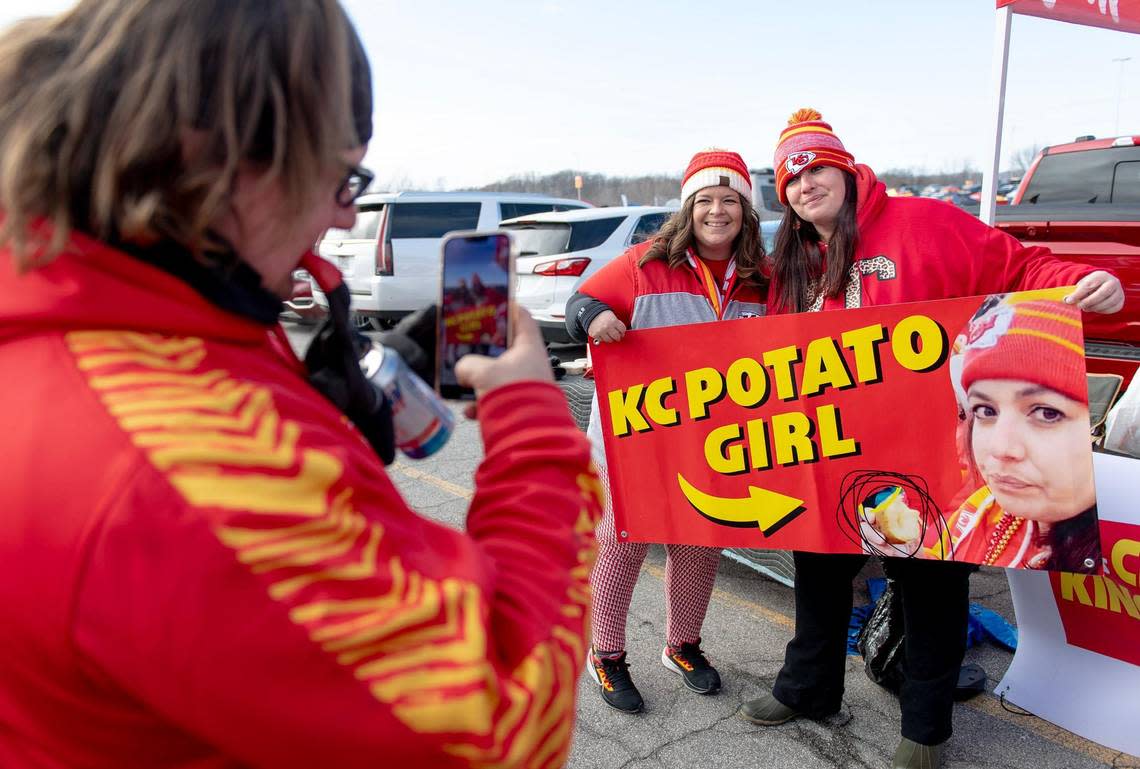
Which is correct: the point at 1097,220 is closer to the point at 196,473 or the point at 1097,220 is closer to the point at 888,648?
the point at 888,648

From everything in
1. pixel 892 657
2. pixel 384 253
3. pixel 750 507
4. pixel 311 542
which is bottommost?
pixel 892 657

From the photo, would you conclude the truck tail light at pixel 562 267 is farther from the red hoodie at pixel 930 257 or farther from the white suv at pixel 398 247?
the red hoodie at pixel 930 257

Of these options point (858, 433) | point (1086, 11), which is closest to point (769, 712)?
point (858, 433)

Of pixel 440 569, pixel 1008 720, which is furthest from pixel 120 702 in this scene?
pixel 1008 720

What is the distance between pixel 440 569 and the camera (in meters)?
0.73

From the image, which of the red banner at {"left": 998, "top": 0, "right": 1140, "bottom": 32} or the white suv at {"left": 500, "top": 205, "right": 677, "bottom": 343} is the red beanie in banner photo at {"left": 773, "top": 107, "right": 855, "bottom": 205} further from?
the white suv at {"left": 500, "top": 205, "right": 677, "bottom": 343}

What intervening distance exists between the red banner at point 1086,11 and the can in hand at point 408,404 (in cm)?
449

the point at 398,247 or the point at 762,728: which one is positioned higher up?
the point at 398,247

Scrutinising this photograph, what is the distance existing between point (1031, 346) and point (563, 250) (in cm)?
725

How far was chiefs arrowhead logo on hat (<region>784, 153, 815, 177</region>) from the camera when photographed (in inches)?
Result: 106

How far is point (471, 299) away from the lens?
3.44ft

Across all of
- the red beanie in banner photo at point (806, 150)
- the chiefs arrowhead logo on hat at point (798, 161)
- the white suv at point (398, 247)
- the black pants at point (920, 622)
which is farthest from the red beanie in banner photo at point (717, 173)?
the white suv at point (398, 247)

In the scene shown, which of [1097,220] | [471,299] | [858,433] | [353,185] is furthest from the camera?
[1097,220]

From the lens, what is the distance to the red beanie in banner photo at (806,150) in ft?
8.85
